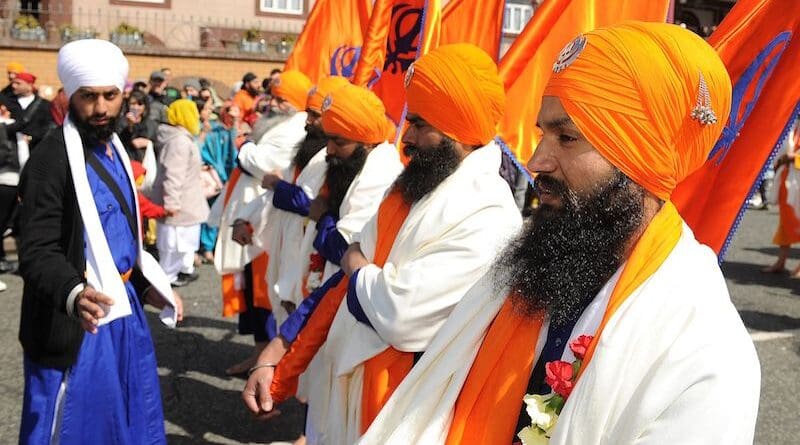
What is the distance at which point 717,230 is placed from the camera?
97.6 inches

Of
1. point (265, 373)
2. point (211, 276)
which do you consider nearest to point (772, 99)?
point (265, 373)

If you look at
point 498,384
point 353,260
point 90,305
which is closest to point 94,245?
point 90,305

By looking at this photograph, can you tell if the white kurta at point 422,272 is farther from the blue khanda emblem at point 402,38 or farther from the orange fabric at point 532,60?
the blue khanda emblem at point 402,38

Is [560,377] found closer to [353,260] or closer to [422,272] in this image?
[422,272]

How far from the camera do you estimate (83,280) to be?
9.60 ft

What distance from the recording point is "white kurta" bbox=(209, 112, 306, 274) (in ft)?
17.7

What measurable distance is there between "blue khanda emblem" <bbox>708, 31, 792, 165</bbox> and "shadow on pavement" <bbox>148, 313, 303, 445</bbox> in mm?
3166

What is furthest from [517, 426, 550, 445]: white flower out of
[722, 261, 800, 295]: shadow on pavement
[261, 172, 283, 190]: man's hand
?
[722, 261, 800, 295]: shadow on pavement

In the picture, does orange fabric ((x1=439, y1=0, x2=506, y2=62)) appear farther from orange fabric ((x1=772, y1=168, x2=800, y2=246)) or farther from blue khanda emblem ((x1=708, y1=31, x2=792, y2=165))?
orange fabric ((x1=772, y1=168, x2=800, y2=246))

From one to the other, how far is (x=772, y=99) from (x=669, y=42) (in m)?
0.96

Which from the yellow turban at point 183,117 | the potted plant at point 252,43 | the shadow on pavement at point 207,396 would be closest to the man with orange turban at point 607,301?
the shadow on pavement at point 207,396

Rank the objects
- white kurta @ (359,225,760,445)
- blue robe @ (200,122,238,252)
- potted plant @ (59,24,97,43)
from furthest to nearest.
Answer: potted plant @ (59,24,97,43) → blue robe @ (200,122,238,252) → white kurta @ (359,225,760,445)

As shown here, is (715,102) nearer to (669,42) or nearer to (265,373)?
(669,42)

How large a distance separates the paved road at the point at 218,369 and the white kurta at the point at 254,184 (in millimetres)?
803
